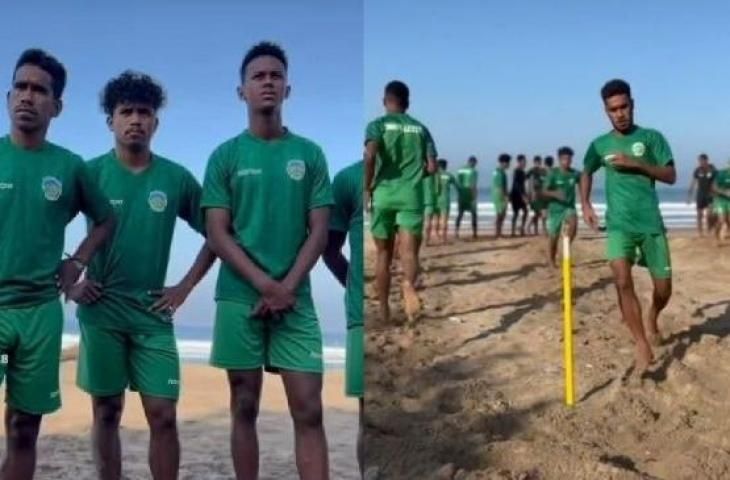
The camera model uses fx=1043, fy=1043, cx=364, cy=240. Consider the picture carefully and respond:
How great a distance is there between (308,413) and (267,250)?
0.35 m

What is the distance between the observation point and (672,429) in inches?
121

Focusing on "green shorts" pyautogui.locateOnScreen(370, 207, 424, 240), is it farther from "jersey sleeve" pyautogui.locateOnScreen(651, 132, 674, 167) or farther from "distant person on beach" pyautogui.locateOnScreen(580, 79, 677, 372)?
"jersey sleeve" pyautogui.locateOnScreen(651, 132, 674, 167)

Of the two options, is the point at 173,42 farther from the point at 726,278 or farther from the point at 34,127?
the point at 726,278

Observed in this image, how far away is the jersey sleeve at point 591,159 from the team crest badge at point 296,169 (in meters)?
1.61

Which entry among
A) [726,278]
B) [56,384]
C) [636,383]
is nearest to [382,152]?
[636,383]

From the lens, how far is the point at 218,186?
2070 mm

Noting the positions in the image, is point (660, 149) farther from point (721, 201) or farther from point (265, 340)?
point (721, 201)

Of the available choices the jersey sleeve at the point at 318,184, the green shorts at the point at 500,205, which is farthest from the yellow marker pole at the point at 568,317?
the green shorts at the point at 500,205

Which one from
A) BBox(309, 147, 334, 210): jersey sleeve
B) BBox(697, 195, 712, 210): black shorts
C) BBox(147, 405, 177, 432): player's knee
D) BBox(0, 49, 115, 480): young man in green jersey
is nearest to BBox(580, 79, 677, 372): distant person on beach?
BBox(309, 147, 334, 210): jersey sleeve

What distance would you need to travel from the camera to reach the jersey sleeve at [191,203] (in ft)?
6.91

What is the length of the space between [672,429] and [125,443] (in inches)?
64.8

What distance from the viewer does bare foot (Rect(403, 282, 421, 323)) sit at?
4.08 metres

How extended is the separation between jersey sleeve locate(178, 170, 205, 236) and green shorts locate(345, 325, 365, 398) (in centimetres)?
38

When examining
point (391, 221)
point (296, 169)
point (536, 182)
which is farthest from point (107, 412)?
point (536, 182)
